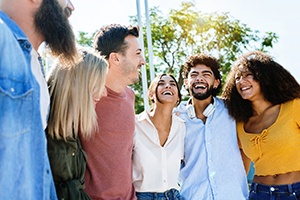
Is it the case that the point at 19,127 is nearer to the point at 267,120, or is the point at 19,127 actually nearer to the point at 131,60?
the point at 131,60

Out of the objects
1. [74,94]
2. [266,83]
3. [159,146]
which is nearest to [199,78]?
[266,83]

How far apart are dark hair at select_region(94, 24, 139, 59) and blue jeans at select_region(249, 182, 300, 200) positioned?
161 cm

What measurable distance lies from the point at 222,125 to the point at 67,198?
5.99 feet

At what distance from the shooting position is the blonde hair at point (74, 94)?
7.92ft

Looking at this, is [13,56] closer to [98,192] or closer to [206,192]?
[98,192]

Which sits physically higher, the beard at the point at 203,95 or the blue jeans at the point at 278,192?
the beard at the point at 203,95

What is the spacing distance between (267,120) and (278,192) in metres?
0.61

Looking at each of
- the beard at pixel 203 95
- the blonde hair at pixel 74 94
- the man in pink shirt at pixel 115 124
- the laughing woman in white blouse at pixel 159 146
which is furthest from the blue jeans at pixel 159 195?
the blonde hair at pixel 74 94

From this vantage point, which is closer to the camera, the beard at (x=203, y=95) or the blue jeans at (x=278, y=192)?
the blue jeans at (x=278, y=192)

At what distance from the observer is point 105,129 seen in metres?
2.96

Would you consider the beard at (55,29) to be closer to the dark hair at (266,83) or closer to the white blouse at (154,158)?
the white blouse at (154,158)

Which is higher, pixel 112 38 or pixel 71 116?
pixel 112 38

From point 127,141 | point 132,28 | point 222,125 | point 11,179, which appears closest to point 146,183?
point 127,141

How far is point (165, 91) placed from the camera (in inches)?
143
